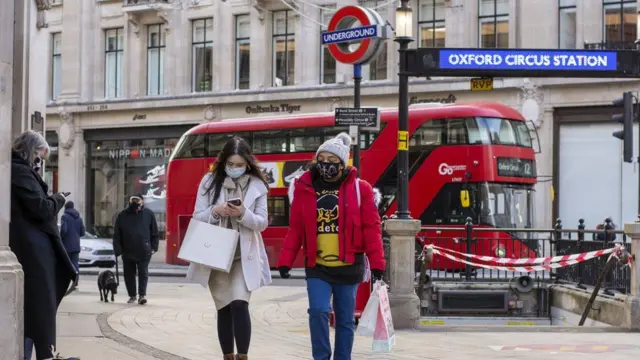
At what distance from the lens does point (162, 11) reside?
135 feet

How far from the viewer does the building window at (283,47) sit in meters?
39.2

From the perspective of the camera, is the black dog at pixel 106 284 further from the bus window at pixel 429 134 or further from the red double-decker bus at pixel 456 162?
the bus window at pixel 429 134

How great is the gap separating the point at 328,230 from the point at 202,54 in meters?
33.7

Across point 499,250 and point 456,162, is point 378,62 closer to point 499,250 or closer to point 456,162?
point 456,162

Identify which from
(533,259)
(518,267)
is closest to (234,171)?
(533,259)

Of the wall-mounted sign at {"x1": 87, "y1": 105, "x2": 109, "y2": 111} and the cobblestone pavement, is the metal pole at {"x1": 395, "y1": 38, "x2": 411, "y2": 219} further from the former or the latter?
the wall-mounted sign at {"x1": 87, "y1": 105, "x2": 109, "y2": 111}

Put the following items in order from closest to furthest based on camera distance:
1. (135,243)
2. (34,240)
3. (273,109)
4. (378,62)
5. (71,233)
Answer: (34,240)
(135,243)
(71,233)
(378,62)
(273,109)

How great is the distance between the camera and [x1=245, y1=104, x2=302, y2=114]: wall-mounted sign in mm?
38219

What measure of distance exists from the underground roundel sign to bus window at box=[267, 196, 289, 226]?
14.9 metres

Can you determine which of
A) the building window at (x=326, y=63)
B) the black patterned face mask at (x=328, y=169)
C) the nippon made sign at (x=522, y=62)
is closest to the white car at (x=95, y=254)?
the building window at (x=326, y=63)

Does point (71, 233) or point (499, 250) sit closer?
point (71, 233)

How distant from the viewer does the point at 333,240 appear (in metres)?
8.16

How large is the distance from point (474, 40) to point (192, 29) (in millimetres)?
11717

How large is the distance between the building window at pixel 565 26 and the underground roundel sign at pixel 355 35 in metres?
21.4
